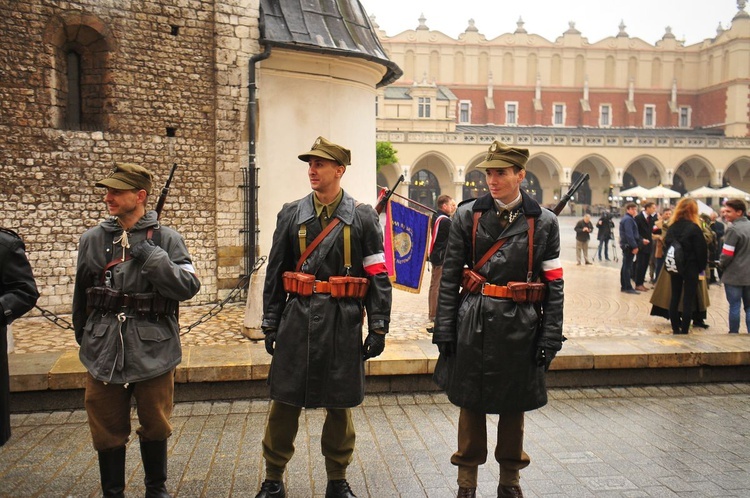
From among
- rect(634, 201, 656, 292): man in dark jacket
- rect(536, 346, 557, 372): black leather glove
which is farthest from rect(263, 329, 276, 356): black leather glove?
rect(634, 201, 656, 292): man in dark jacket

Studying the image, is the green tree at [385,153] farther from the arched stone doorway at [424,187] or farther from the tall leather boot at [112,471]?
the tall leather boot at [112,471]

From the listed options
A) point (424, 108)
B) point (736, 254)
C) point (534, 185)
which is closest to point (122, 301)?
point (736, 254)

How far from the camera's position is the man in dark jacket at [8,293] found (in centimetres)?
349

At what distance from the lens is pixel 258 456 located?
4441 mm

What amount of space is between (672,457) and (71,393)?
465 centimetres

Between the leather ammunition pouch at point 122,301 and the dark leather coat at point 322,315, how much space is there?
0.62 m

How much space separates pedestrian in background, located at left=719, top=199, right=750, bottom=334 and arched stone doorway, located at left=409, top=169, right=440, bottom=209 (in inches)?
1686

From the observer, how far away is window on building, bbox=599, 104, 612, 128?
208 feet

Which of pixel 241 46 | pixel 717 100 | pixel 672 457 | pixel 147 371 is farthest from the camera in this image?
pixel 717 100

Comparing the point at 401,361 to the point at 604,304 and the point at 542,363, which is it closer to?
the point at 542,363

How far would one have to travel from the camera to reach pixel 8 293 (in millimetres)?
3521

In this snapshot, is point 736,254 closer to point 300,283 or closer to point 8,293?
point 300,283

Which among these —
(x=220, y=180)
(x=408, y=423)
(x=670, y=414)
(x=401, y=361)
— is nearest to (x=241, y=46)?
(x=220, y=180)

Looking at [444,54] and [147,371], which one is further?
[444,54]
